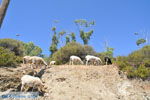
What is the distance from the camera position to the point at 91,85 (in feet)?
51.9

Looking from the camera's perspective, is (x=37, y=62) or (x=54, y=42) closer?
(x=37, y=62)

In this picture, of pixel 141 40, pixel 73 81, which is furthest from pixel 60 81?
pixel 141 40

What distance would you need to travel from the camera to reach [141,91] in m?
15.9

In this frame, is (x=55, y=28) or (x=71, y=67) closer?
(x=71, y=67)

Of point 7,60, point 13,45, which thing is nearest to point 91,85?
point 7,60

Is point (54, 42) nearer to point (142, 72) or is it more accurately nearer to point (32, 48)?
point (32, 48)

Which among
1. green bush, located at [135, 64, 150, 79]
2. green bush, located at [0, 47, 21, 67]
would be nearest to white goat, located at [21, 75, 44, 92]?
→ green bush, located at [0, 47, 21, 67]

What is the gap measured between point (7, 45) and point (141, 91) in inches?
629

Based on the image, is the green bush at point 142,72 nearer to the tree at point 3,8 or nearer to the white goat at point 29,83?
the white goat at point 29,83

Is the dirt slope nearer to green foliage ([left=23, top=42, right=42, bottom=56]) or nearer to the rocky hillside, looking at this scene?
the rocky hillside

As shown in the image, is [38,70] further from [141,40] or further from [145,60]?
[141,40]

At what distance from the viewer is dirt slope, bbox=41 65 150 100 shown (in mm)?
14578

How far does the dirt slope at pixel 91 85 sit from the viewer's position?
14.6m

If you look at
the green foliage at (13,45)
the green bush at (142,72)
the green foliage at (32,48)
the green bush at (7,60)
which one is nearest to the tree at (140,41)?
the green foliage at (32,48)
